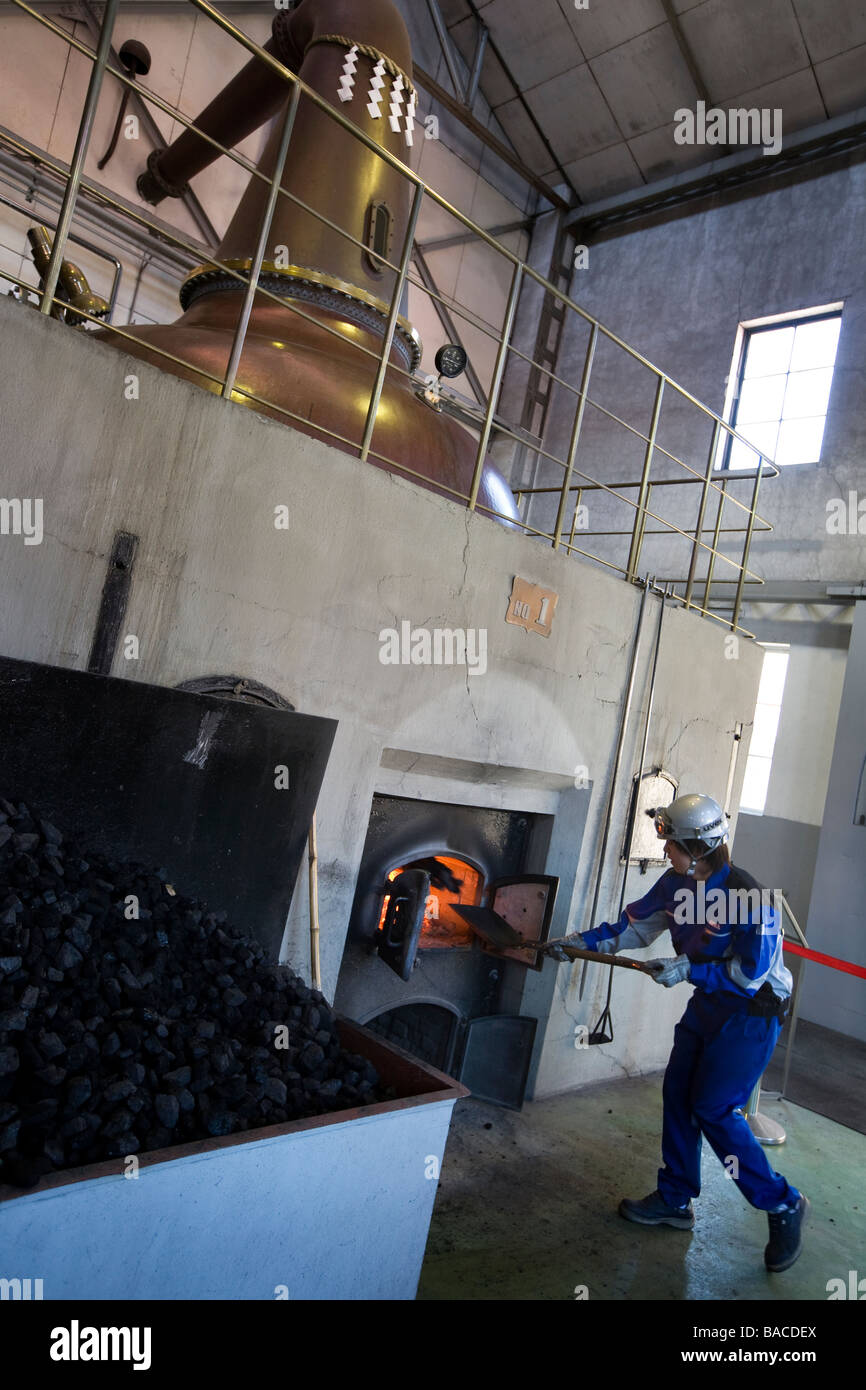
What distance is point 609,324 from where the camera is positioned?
11375 millimetres

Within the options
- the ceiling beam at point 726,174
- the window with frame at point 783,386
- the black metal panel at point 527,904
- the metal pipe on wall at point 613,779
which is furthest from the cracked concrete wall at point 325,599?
the ceiling beam at point 726,174

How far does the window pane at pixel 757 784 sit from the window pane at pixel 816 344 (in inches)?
171

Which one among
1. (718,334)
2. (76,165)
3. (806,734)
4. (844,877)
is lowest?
(844,877)

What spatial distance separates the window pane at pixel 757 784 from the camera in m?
8.74

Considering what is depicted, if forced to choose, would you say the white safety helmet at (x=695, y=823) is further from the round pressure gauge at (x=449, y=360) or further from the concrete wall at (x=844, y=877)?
the concrete wall at (x=844, y=877)

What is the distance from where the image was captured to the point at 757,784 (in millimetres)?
8828

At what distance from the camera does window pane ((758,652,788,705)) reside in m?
8.69

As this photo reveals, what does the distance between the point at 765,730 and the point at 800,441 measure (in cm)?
316

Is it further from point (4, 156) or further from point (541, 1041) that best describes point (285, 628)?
point (4, 156)

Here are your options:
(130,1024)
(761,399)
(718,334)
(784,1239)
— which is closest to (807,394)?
(761,399)

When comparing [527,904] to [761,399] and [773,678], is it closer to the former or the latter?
[773,678]

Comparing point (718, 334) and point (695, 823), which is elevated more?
point (718, 334)

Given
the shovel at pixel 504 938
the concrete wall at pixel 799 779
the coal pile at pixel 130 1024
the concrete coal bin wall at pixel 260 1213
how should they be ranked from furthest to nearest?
the concrete wall at pixel 799 779
the shovel at pixel 504 938
the coal pile at pixel 130 1024
the concrete coal bin wall at pixel 260 1213

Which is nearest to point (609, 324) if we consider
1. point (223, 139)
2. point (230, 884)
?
point (223, 139)
